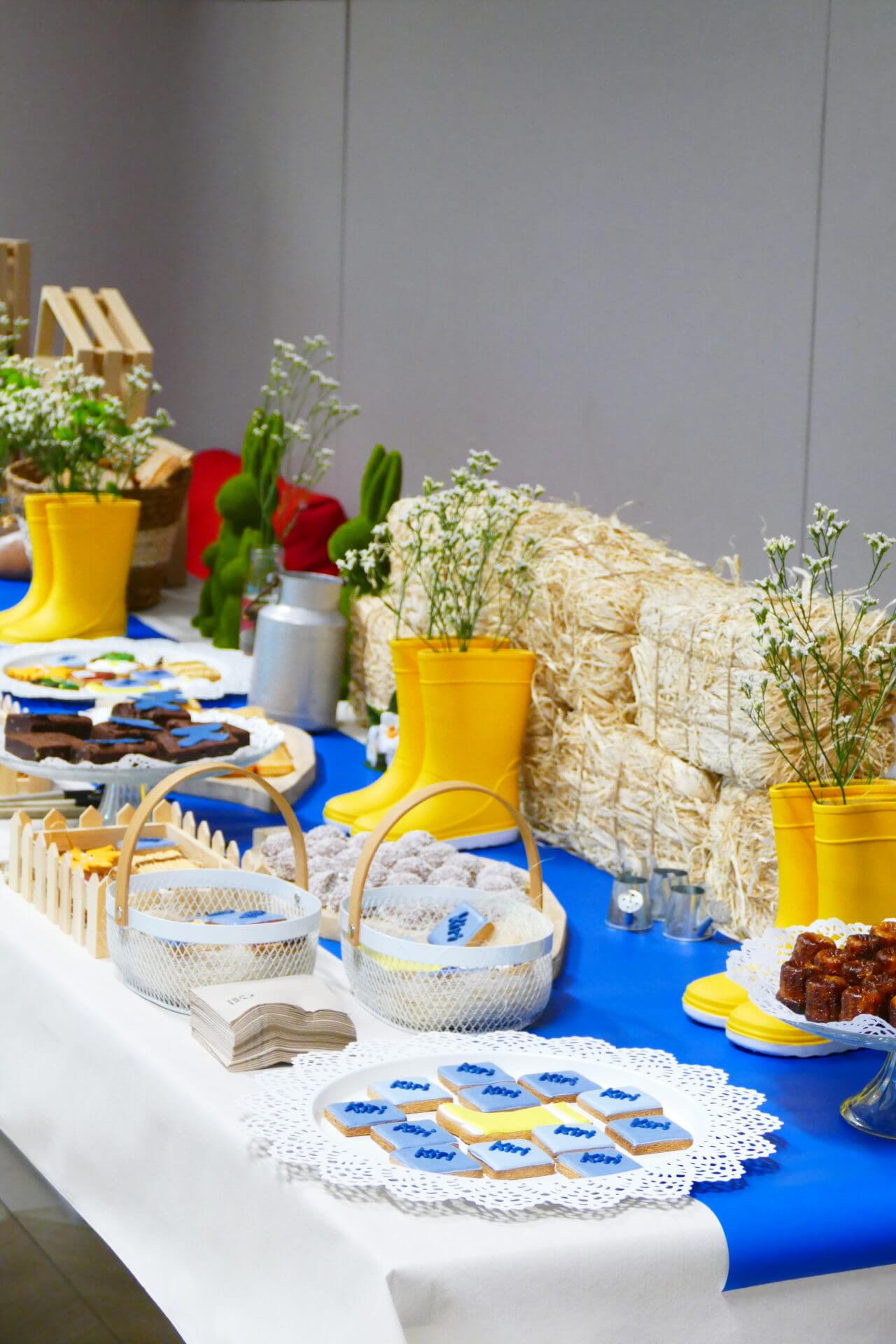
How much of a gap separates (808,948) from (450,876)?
617 mm

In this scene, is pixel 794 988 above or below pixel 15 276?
below

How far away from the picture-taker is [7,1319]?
2117 mm

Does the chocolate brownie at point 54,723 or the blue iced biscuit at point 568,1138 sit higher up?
the chocolate brownie at point 54,723

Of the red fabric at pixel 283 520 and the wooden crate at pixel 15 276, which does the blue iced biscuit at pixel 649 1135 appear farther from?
the wooden crate at pixel 15 276

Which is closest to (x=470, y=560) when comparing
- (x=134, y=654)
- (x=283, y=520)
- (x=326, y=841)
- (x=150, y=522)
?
(x=326, y=841)

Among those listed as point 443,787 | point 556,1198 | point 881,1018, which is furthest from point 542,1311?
point 443,787

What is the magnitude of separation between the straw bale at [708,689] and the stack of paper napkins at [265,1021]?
0.66m

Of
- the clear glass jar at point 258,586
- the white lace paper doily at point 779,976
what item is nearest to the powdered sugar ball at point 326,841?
the white lace paper doily at point 779,976

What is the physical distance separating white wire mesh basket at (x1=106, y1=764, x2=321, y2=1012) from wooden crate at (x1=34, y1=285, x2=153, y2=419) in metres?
2.39

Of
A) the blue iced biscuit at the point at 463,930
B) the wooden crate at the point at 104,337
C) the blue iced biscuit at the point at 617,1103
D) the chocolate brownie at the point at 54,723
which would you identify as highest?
the wooden crate at the point at 104,337

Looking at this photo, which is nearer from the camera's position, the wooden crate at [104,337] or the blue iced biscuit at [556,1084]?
the blue iced biscuit at [556,1084]

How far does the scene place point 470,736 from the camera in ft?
7.50

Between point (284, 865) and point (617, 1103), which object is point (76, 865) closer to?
point (284, 865)

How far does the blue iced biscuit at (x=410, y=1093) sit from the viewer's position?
4.33 feet
